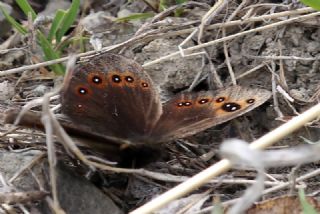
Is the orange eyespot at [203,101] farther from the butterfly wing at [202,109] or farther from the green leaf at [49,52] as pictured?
the green leaf at [49,52]

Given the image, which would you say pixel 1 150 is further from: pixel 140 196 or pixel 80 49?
pixel 80 49

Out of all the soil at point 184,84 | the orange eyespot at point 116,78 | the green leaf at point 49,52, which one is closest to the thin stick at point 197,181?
the soil at point 184,84

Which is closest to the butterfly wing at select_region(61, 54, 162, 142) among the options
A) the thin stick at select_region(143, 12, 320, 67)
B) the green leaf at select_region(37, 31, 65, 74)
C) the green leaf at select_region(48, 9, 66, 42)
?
the thin stick at select_region(143, 12, 320, 67)

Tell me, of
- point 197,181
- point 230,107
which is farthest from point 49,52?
point 197,181

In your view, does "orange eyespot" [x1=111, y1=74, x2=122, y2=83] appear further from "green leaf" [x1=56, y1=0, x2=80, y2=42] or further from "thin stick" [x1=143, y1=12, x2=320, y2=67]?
"green leaf" [x1=56, y1=0, x2=80, y2=42]

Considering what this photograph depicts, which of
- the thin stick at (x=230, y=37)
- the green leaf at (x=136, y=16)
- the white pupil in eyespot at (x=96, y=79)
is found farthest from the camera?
the green leaf at (x=136, y=16)

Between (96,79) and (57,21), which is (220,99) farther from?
(57,21)

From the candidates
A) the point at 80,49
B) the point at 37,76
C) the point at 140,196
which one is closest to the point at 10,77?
the point at 37,76
